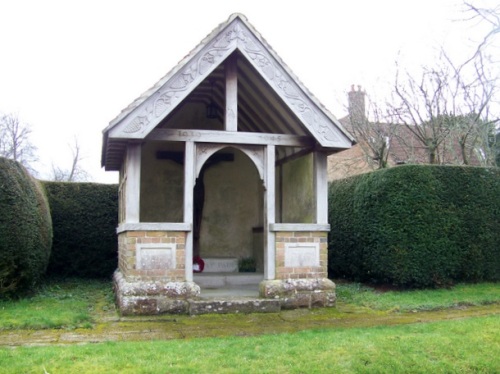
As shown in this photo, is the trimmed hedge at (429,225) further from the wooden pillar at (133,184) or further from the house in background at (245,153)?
the wooden pillar at (133,184)

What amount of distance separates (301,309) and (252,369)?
3687mm

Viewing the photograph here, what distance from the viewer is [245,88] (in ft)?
32.3

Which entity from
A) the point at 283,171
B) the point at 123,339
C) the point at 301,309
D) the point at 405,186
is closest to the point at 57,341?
the point at 123,339

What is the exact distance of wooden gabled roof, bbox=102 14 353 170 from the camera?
8.20 m

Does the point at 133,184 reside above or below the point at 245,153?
below

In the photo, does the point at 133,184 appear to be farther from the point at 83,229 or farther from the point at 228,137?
the point at 83,229

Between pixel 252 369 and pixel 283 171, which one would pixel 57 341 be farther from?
pixel 283 171

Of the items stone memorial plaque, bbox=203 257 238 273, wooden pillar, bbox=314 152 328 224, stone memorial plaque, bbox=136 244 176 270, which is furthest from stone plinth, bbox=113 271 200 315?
stone memorial plaque, bbox=203 257 238 273

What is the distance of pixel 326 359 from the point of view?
5.45 meters

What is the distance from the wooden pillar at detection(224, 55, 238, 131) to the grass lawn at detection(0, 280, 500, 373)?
320 centimetres

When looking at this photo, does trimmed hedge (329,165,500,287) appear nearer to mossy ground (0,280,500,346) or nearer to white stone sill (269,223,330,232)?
mossy ground (0,280,500,346)

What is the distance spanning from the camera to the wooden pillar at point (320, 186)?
920 centimetres

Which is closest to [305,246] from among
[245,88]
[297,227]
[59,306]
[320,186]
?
[297,227]

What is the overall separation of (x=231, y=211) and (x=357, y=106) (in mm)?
10393
